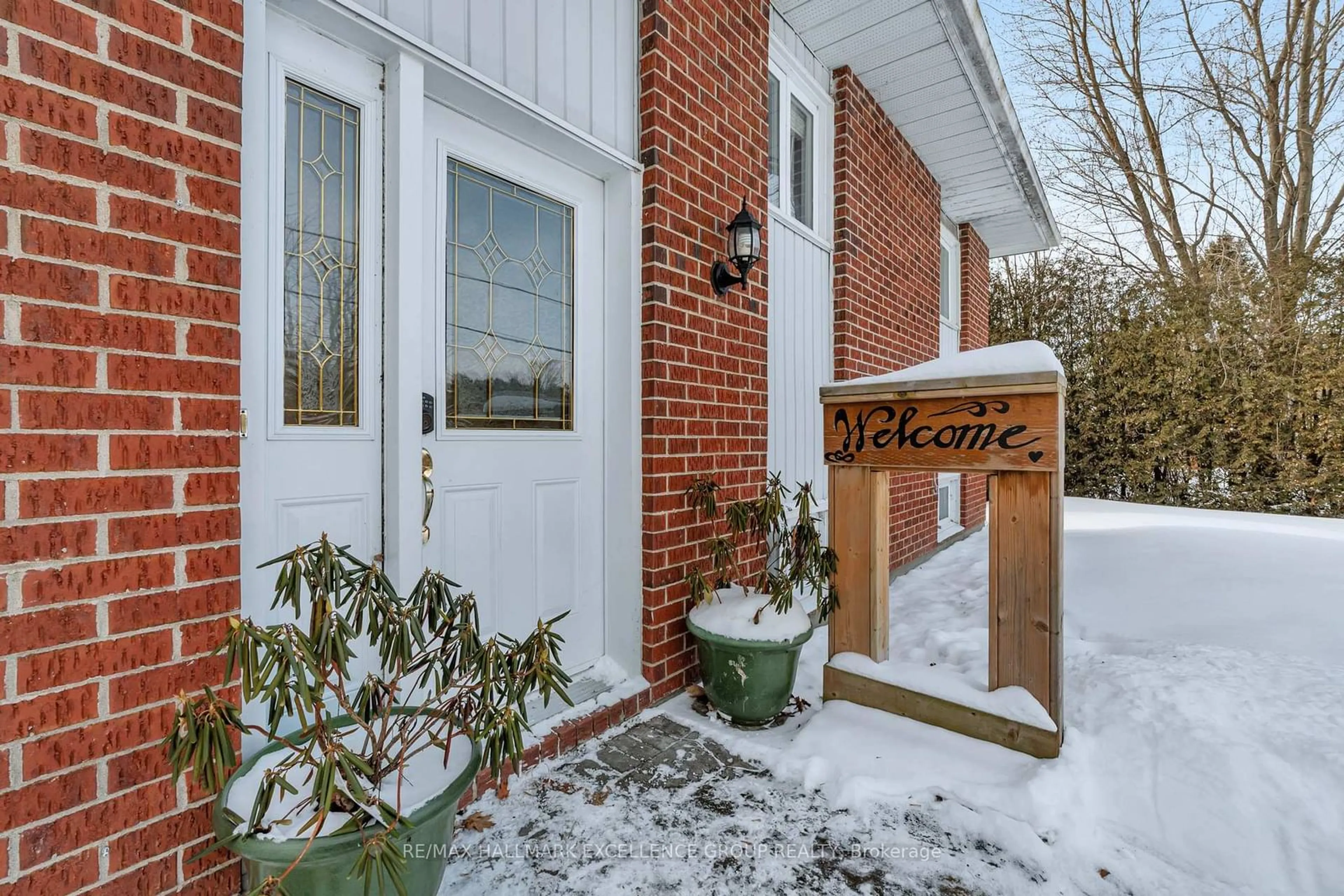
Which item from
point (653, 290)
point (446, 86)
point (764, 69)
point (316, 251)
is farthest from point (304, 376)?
point (764, 69)

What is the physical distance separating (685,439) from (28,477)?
6.78 ft

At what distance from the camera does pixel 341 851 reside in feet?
4.02

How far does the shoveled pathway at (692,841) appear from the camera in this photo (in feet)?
5.42

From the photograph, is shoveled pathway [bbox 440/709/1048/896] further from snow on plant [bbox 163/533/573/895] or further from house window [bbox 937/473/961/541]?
house window [bbox 937/473/961/541]

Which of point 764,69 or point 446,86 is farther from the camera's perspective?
point 764,69

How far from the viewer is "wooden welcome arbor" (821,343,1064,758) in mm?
2186

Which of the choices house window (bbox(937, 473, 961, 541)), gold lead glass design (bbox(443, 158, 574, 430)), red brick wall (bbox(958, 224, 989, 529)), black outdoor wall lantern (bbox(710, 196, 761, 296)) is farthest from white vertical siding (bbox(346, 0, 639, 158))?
red brick wall (bbox(958, 224, 989, 529))

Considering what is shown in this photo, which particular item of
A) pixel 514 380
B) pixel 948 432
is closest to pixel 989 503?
pixel 948 432

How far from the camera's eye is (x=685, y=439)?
280 centimetres

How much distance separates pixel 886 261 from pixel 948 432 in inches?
126

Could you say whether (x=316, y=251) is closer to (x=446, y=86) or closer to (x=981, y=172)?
(x=446, y=86)

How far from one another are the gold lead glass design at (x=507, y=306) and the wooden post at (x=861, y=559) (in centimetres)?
121

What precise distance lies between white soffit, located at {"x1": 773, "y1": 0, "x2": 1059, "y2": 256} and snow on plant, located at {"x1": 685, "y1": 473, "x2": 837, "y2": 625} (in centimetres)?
290

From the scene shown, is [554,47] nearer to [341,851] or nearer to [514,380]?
[514,380]
